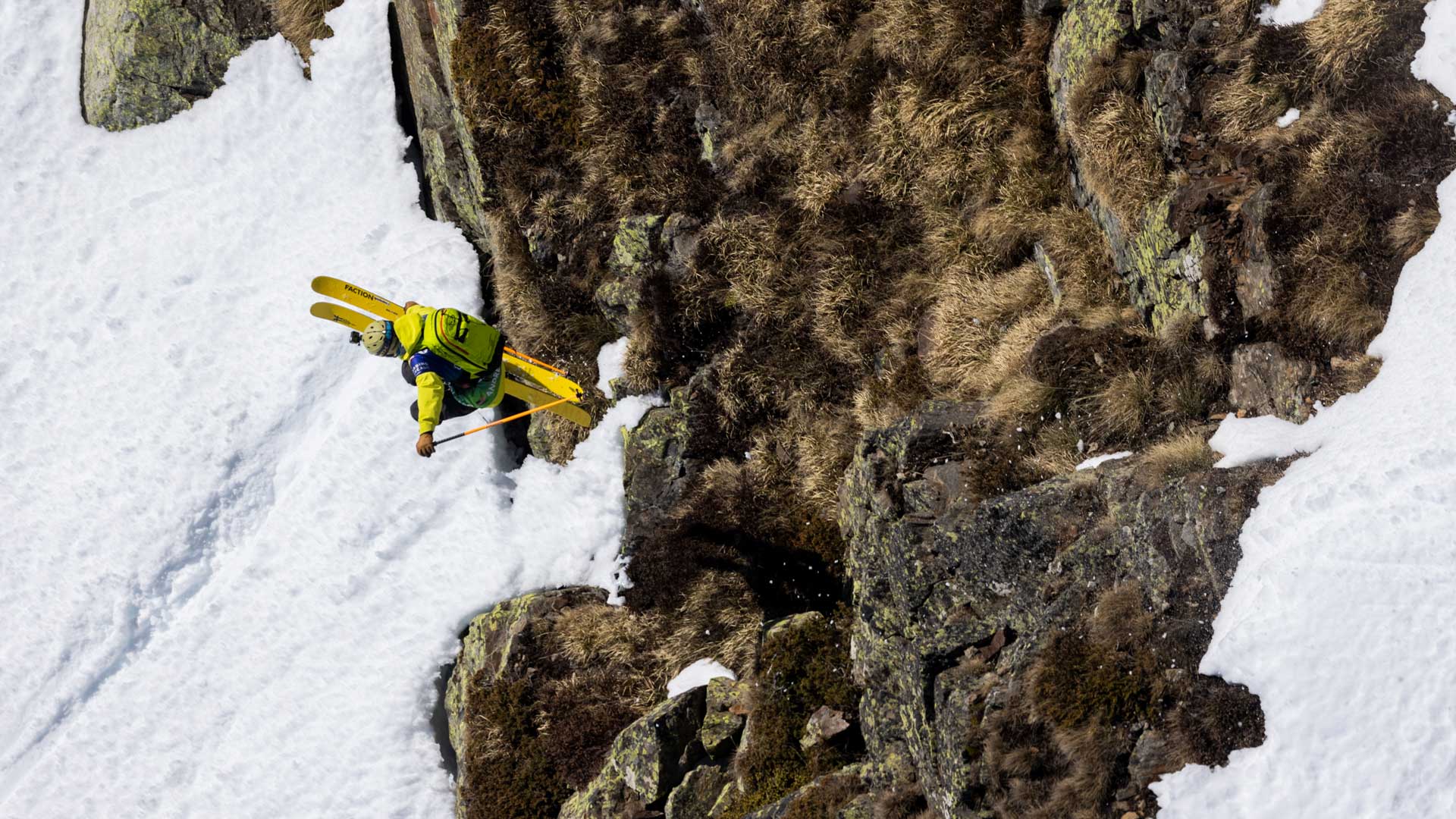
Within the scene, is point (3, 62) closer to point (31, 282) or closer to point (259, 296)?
point (31, 282)

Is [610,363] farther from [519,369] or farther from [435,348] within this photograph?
[435,348]

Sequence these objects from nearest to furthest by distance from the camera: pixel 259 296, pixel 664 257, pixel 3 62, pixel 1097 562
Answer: pixel 1097 562 < pixel 664 257 < pixel 259 296 < pixel 3 62

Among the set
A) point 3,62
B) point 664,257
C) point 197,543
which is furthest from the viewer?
point 3,62

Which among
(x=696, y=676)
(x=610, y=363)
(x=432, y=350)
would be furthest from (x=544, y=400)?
(x=696, y=676)

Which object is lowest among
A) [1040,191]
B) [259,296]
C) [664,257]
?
[259,296]

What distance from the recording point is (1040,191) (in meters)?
12.6

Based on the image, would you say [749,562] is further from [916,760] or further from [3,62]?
[3,62]

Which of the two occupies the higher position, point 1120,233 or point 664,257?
point 1120,233

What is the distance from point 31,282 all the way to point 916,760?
59.7 ft

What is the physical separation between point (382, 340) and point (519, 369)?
232cm

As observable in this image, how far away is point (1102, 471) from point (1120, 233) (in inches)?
124

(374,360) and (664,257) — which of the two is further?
(374,360)

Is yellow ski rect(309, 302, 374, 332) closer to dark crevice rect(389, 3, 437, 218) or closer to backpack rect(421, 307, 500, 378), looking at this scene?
backpack rect(421, 307, 500, 378)

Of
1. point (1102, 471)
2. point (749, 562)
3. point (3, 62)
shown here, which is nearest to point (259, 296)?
point (3, 62)
